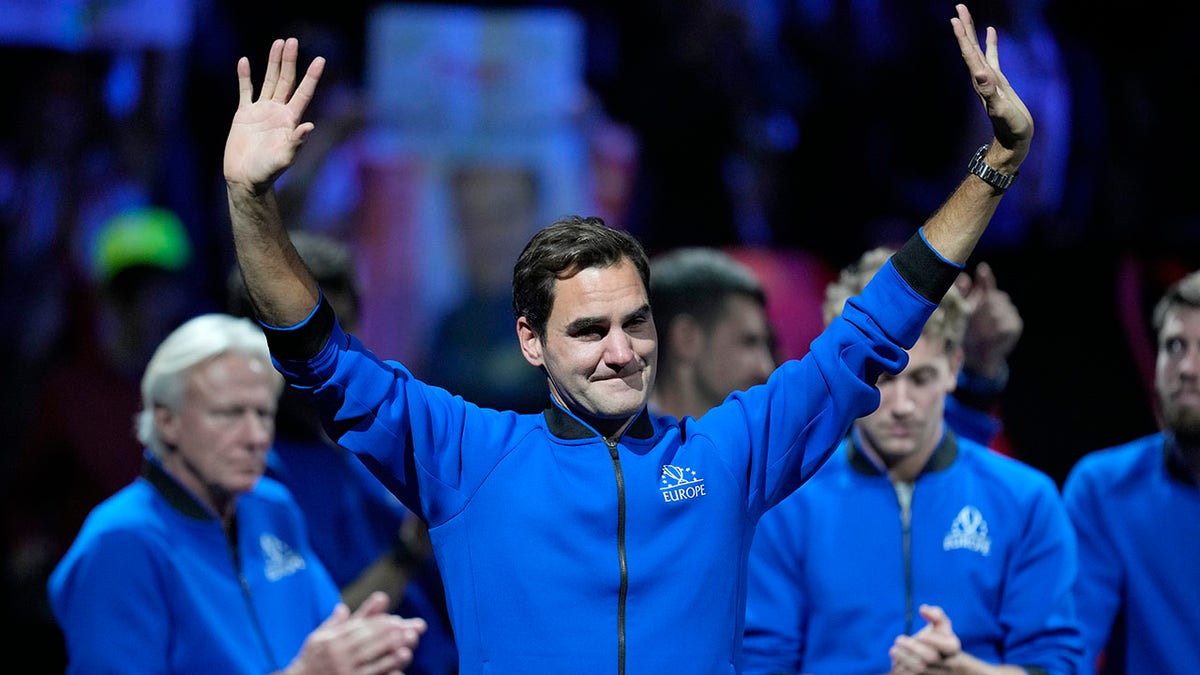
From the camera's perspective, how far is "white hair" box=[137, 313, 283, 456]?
315 centimetres

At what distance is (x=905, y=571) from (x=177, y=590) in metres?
1.48

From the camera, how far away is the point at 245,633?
304 centimetres

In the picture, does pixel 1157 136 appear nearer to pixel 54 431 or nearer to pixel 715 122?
pixel 715 122

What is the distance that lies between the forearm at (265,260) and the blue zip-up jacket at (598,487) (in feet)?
0.09

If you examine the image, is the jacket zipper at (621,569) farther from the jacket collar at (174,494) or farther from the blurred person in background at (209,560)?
the jacket collar at (174,494)

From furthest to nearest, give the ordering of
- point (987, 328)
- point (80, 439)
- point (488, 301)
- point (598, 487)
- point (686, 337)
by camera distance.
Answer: point (488, 301), point (80, 439), point (686, 337), point (987, 328), point (598, 487)

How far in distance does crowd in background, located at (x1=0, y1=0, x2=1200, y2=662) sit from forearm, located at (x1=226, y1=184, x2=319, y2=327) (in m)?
3.03

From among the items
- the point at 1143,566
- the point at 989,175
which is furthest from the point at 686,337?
the point at 989,175

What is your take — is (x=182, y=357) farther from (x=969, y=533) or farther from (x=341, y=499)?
(x=969, y=533)

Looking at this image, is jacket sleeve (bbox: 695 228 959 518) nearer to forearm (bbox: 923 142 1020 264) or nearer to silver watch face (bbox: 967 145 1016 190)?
forearm (bbox: 923 142 1020 264)

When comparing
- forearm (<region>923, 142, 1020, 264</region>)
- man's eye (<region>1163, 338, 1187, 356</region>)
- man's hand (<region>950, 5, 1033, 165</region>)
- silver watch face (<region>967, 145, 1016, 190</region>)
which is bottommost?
man's eye (<region>1163, 338, 1187, 356</region>)

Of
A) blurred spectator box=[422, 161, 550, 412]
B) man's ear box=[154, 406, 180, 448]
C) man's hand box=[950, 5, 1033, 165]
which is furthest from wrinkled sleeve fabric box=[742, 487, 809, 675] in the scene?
blurred spectator box=[422, 161, 550, 412]

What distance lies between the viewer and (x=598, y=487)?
2.15 metres

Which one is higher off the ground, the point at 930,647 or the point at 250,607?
the point at 930,647
